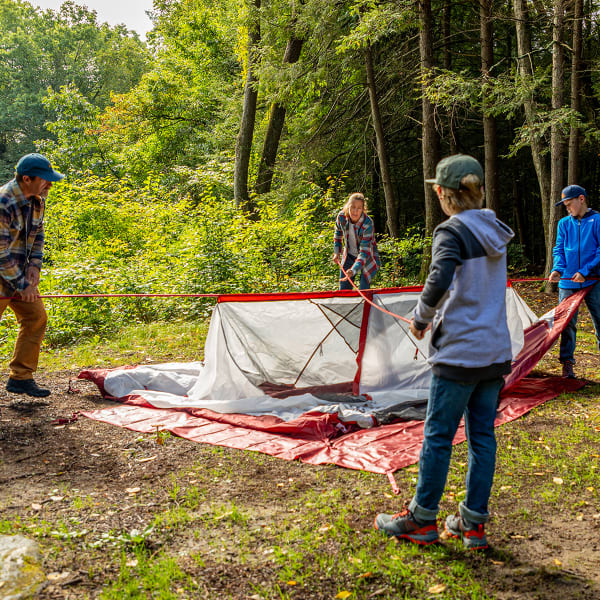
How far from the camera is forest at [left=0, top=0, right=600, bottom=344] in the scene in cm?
984

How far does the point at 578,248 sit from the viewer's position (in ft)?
17.2

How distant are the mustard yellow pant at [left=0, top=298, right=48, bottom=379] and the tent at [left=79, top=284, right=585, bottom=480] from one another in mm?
676

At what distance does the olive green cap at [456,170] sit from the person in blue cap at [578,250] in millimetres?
3173

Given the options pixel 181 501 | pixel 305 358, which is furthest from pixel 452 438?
pixel 305 358

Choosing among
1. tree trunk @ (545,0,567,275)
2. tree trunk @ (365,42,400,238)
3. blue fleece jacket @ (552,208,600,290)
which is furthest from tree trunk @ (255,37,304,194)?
blue fleece jacket @ (552,208,600,290)

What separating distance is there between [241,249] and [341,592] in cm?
908

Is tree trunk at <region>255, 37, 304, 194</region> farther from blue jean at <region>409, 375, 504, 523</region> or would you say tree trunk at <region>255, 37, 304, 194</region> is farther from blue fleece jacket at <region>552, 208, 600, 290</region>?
blue jean at <region>409, 375, 504, 523</region>

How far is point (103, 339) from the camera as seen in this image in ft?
28.7

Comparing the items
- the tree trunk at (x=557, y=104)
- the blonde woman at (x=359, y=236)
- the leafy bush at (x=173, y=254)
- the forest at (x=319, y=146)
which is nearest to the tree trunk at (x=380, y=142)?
the forest at (x=319, y=146)

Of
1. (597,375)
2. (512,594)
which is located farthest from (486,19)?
(512,594)

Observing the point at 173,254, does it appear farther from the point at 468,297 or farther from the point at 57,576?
the point at 468,297

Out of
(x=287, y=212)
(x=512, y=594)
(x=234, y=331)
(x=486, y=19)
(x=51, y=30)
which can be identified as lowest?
(x=512, y=594)

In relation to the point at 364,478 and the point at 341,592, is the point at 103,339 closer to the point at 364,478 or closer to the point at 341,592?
the point at 364,478

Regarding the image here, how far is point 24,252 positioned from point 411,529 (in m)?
3.63
